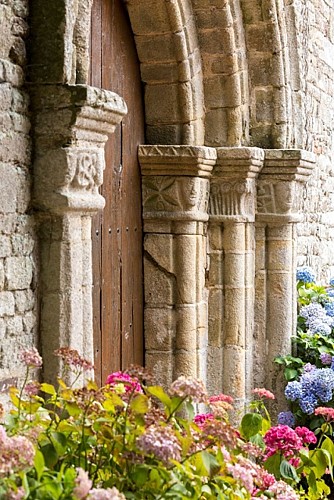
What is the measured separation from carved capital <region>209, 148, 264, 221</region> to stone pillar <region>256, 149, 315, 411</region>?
0.32 m

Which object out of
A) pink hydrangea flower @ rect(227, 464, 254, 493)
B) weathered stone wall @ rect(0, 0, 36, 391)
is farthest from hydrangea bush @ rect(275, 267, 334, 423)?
pink hydrangea flower @ rect(227, 464, 254, 493)

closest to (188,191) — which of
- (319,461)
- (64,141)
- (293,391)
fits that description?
(293,391)

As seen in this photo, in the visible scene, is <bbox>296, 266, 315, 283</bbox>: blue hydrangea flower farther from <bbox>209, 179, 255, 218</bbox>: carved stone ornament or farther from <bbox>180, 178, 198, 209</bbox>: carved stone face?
<bbox>180, 178, 198, 209</bbox>: carved stone face

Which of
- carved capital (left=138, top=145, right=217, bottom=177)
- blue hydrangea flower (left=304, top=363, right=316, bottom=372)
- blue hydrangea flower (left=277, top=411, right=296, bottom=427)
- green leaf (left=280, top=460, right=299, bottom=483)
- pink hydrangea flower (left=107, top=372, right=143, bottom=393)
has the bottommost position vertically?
blue hydrangea flower (left=277, top=411, right=296, bottom=427)

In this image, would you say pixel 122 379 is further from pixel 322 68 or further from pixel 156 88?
pixel 322 68

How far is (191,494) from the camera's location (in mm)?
2859

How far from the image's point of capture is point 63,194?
159 inches

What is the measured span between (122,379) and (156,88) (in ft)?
10.1

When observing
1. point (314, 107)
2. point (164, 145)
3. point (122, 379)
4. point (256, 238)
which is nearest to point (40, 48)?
point (122, 379)

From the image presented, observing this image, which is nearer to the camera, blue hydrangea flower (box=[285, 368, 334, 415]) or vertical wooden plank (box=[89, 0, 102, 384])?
vertical wooden plank (box=[89, 0, 102, 384])

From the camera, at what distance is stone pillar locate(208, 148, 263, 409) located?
20.8 feet

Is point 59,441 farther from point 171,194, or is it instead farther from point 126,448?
point 171,194

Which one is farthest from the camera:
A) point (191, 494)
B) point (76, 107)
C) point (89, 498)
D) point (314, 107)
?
point (314, 107)

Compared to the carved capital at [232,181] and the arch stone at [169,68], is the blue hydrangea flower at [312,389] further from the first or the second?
the arch stone at [169,68]
